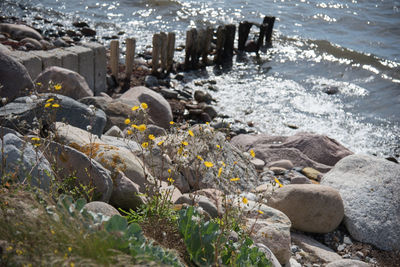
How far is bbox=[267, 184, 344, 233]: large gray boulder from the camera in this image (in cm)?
577

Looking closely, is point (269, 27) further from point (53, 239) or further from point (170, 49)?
point (53, 239)

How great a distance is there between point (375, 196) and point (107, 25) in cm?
1478

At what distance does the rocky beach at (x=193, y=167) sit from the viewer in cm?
366

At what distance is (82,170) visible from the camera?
13.3 feet

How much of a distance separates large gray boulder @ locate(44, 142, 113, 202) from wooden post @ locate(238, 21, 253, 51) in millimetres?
13346

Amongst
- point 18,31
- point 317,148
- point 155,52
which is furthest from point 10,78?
point 18,31

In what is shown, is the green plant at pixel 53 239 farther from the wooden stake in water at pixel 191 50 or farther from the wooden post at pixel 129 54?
the wooden stake in water at pixel 191 50

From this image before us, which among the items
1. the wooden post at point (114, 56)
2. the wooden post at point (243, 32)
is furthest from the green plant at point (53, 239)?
the wooden post at point (243, 32)

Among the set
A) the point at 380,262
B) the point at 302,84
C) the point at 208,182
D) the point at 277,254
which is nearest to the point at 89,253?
the point at 277,254

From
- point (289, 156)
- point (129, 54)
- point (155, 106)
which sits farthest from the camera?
point (129, 54)

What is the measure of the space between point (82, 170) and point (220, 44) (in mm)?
11960

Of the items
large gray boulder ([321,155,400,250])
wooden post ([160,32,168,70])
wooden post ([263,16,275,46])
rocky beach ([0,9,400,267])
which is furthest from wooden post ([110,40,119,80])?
wooden post ([263,16,275,46])

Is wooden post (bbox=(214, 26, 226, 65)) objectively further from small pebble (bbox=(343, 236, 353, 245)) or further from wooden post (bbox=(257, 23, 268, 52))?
small pebble (bbox=(343, 236, 353, 245))

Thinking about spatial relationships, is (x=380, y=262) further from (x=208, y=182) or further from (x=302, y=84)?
(x=302, y=84)
